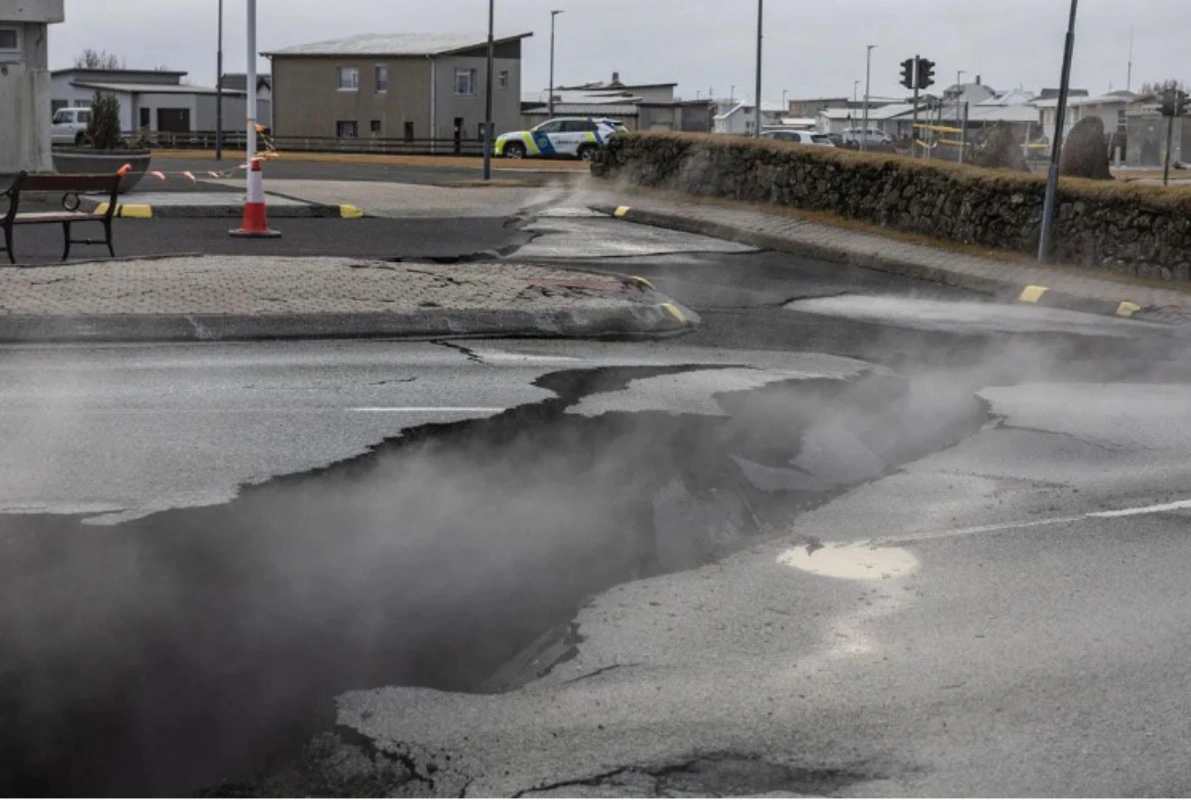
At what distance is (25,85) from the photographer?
29828 millimetres

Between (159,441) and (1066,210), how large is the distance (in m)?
14.3

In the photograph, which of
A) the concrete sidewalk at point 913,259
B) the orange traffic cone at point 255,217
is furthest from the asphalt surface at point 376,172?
the orange traffic cone at point 255,217

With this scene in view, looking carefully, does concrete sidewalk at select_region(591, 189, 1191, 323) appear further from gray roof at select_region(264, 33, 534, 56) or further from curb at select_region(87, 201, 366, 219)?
gray roof at select_region(264, 33, 534, 56)

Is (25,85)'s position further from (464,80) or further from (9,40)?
(464,80)

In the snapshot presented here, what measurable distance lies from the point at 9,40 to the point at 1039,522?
86.4 ft

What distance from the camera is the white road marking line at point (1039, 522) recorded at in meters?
7.35

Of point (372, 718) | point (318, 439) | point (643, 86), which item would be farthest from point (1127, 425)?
point (643, 86)

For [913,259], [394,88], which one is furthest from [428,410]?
[394,88]

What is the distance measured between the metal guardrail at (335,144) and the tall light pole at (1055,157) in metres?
51.1

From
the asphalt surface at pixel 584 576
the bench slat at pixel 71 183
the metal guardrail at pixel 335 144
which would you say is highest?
the bench slat at pixel 71 183

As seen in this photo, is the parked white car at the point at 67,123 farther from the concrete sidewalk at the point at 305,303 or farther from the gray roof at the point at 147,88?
the concrete sidewalk at the point at 305,303

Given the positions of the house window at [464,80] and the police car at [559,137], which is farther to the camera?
the house window at [464,80]

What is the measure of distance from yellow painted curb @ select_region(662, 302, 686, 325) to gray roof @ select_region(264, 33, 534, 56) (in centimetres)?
6418

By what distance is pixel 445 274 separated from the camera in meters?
15.0
